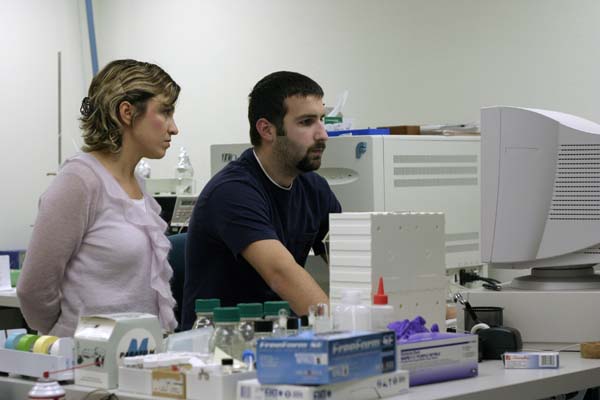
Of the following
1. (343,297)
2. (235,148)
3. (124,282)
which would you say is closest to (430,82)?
(235,148)

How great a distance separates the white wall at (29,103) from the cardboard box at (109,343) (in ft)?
12.3

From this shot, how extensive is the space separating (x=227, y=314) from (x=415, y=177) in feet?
4.46

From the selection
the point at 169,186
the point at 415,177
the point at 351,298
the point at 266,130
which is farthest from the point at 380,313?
the point at 169,186

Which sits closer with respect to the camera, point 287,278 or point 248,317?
point 248,317

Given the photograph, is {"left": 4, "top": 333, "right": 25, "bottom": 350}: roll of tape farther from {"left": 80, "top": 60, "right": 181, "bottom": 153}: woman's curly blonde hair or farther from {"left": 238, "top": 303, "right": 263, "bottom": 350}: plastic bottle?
{"left": 80, "top": 60, "right": 181, "bottom": 153}: woman's curly blonde hair

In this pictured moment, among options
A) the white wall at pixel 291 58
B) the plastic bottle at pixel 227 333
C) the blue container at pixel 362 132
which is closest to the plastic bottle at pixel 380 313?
the plastic bottle at pixel 227 333

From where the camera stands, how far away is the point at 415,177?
2.86 m

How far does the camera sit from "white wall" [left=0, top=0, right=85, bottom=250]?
525cm

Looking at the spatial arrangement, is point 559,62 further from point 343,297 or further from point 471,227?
point 343,297

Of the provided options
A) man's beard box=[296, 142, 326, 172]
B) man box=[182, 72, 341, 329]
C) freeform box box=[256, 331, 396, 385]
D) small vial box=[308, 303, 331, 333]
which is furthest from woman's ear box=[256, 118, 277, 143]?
freeform box box=[256, 331, 396, 385]

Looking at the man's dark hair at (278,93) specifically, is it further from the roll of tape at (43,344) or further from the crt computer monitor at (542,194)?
the roll of tape at (43,344)

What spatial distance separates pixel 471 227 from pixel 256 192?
88 cm

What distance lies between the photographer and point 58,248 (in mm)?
2123

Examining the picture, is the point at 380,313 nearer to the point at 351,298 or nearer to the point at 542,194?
the point at 351,298
